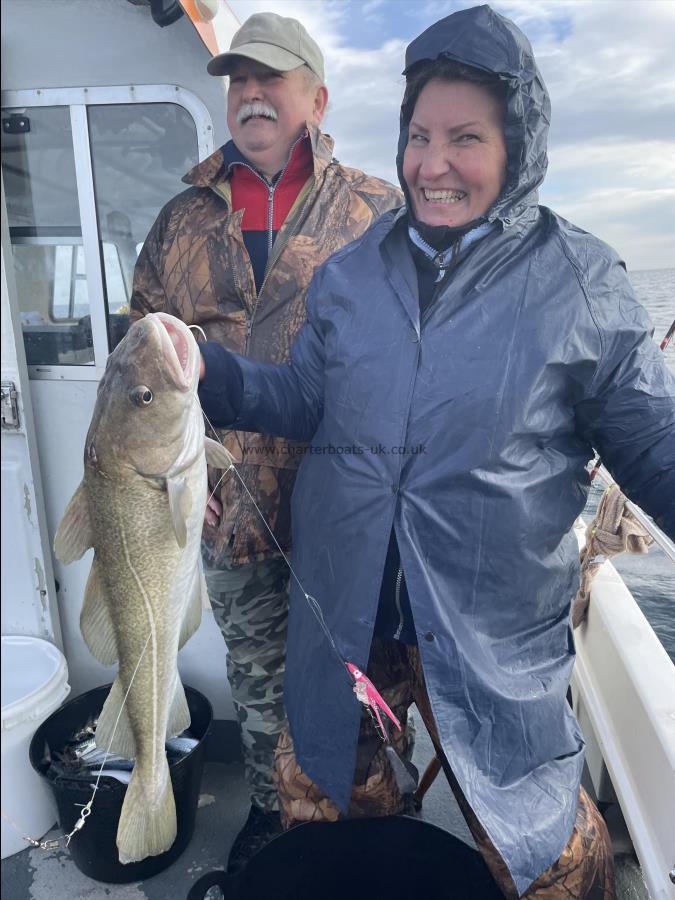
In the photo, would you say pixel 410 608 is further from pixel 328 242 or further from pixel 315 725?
pixel 328 242

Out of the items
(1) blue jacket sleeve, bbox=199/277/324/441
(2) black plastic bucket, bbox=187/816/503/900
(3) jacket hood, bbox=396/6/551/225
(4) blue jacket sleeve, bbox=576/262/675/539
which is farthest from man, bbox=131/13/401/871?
(4) blue jacket sleeve, bbox=576/262/675/539

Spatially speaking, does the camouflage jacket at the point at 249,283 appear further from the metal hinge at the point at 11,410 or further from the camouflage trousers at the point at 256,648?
the metal hinge at the point at 11,410

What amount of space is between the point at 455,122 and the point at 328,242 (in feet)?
2.51

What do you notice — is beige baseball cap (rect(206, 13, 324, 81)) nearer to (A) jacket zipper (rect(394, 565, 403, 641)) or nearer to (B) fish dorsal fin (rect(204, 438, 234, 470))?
(B) fish dorsal fin (rect(204, 438, 234, 470))

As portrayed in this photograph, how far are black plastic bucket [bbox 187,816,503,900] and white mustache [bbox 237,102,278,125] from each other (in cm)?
243

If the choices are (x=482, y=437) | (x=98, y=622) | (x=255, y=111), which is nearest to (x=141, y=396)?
(x=98, y=622)

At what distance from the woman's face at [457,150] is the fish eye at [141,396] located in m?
0.88

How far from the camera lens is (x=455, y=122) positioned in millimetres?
1753

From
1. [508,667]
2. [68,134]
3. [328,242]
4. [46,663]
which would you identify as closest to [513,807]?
[508,667]

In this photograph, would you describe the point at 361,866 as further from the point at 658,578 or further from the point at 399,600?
the point at 658,578

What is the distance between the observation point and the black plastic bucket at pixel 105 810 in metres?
2.57

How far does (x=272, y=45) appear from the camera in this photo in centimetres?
236

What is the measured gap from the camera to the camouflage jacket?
7.86 feet

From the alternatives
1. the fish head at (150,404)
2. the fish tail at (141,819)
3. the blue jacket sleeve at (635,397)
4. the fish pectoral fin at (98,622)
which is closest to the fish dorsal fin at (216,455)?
the fish head at (150,404)
